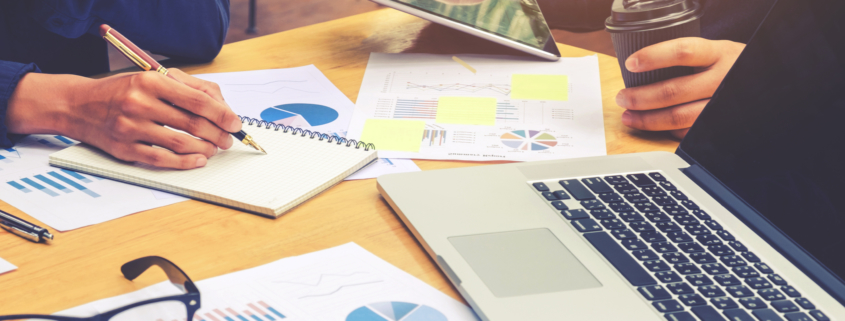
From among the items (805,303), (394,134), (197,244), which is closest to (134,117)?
(197,244)

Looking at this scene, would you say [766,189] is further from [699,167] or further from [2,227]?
[2,227]

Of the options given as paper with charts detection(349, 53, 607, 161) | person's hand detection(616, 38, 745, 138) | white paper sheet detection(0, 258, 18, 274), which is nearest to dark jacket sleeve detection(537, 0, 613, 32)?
paper with charts detection(349, 53, 607, 161)

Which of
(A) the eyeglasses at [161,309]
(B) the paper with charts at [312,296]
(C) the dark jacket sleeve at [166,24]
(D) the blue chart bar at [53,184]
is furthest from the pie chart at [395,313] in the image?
(C) the dark jacket sleeve at [166,24]

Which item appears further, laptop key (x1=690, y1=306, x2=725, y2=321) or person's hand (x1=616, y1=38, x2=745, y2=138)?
person's hand (x1=616, y1=38, x2=745, y2=138)

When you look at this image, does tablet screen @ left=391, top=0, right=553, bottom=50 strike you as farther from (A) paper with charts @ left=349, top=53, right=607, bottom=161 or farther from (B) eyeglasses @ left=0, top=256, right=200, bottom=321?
(B) eyeglasses @ left=0, top=256, right=200, bottom=321

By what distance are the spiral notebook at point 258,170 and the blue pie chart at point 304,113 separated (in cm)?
8

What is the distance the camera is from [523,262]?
0.45 meters

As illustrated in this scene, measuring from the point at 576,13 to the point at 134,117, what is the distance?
846mm

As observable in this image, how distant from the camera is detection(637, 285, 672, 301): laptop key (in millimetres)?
407

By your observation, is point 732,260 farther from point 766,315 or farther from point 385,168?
point 385,168

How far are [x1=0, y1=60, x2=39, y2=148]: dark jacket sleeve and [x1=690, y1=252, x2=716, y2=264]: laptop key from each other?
663 mm

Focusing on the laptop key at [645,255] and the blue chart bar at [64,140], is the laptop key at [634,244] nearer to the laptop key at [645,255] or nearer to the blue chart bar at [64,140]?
Answer: the laptop key at [645,255]

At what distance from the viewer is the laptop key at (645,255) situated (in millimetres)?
442

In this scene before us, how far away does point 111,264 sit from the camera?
1.53 feet
